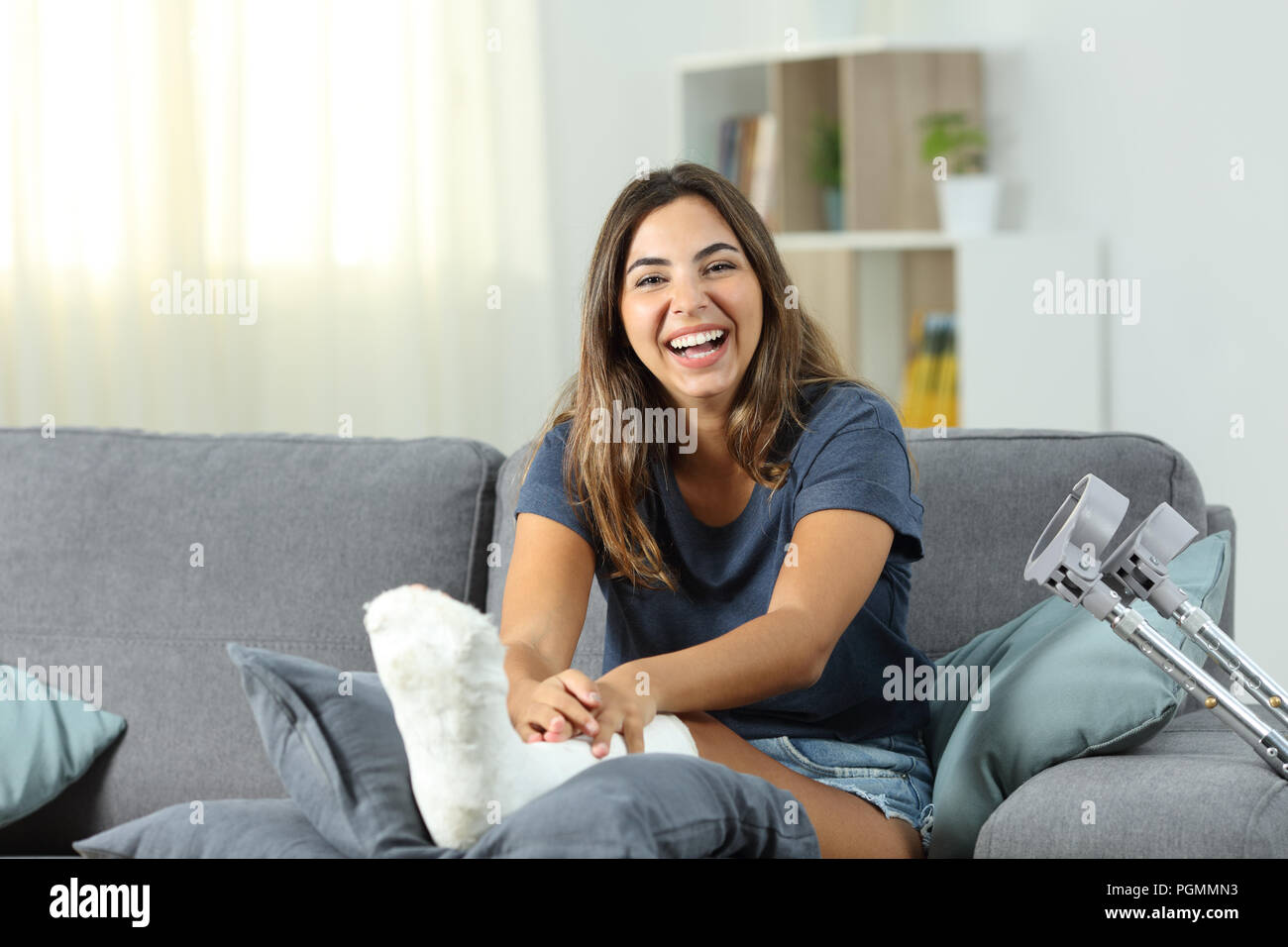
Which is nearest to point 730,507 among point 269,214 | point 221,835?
point 221,835

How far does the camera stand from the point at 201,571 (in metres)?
1.77

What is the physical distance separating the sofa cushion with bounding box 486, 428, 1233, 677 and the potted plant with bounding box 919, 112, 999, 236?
184cm

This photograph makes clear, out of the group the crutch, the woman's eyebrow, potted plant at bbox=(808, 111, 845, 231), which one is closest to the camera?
the crutch

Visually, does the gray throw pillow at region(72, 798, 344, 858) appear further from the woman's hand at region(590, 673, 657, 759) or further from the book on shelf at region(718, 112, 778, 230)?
the book on shelf at region(718, 112, 778, 230)

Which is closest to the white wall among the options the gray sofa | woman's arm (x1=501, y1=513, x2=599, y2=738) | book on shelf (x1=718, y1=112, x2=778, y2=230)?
book on shelf (x1=718, y1=112, x2=778, y2=230)

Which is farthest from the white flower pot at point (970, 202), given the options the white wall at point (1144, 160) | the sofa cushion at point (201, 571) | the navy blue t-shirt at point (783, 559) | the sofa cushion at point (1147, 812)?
the sofa cushion at point (1147, 812)

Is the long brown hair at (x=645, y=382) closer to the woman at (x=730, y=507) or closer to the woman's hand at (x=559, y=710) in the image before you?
the woman at (x=730, y=507)

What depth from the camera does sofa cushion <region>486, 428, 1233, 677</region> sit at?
5.30ft

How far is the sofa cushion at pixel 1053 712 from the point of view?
4.26ft

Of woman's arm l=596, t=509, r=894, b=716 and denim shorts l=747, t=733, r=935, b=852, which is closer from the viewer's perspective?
woman's arm l=596, t=509, r=894, b=716

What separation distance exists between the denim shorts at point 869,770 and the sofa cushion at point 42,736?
0.83m

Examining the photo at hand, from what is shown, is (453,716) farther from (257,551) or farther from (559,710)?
(257,551)

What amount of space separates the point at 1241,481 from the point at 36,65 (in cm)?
255
